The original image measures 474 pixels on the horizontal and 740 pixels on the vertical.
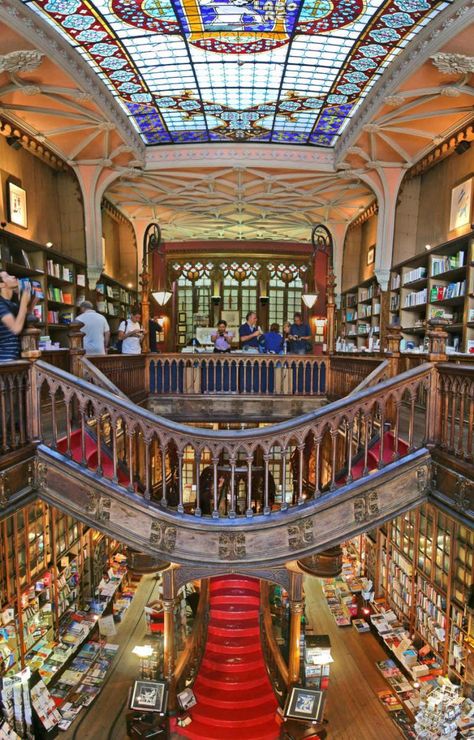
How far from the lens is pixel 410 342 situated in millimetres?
8766

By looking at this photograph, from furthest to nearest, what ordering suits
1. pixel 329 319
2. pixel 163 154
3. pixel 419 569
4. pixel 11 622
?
pixel 163 154 → pixel 329 319 → pixel 419 569 → pixel 11 622

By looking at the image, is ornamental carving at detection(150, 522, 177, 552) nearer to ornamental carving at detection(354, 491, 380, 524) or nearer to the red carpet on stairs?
ornamental carving at detection(354, 491, 380, 524)

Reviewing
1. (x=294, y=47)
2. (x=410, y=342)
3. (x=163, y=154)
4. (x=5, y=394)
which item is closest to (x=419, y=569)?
(x=410, y=342)

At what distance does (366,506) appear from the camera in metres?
3.98

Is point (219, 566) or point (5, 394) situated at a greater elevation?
point (5, 394)

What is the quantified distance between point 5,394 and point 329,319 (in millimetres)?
6068

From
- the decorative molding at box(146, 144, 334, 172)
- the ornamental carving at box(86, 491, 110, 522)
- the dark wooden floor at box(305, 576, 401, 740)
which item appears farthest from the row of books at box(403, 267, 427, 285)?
the ornamental carving at box(86, 491, 110, 522)

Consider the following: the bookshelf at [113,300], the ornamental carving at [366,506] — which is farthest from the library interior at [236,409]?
the bookshelf at [113,300]

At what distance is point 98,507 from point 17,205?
5834mm

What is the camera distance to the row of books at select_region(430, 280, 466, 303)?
6922mm

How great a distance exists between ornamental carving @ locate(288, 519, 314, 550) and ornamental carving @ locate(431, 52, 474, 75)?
5.69m

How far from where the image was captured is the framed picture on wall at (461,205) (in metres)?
7.21

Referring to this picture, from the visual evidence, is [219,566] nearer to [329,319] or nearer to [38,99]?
[329,319]

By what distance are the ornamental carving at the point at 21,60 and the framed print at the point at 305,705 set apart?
7912 mm
